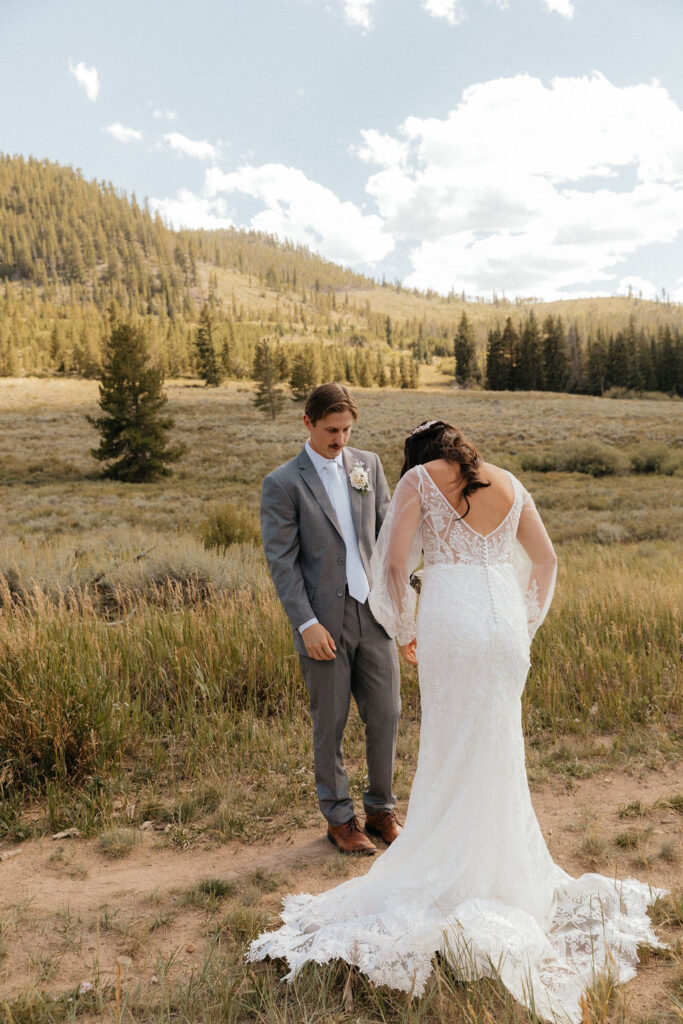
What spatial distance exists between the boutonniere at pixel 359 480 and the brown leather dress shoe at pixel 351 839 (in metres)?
1.79

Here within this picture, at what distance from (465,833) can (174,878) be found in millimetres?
1683

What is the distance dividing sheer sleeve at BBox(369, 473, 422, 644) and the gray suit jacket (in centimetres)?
40

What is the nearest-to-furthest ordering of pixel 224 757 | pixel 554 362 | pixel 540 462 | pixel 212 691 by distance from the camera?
pixel 224 757, pixel 212 691, pixel 540 462, pixel 554 362

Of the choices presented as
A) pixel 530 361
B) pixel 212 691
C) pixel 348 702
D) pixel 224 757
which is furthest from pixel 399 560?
pixel 530 361

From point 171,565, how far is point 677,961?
635cm

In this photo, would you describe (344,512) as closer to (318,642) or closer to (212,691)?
(318,642)

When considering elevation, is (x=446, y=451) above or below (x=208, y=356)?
below

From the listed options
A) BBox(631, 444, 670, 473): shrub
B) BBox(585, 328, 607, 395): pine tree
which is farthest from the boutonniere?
BBox(585, 328, 607, 395): pine tree

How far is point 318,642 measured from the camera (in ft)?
10.7

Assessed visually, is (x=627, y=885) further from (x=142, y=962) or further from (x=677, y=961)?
(x=142, y=962)

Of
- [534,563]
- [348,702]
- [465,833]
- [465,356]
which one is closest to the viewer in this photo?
[465,833]

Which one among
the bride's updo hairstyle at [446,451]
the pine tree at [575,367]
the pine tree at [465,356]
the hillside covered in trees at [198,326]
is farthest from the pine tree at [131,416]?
the pine tree at [465,356]

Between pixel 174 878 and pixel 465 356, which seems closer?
pixel 174 878

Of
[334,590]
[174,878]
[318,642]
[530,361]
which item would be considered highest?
[530,361]
